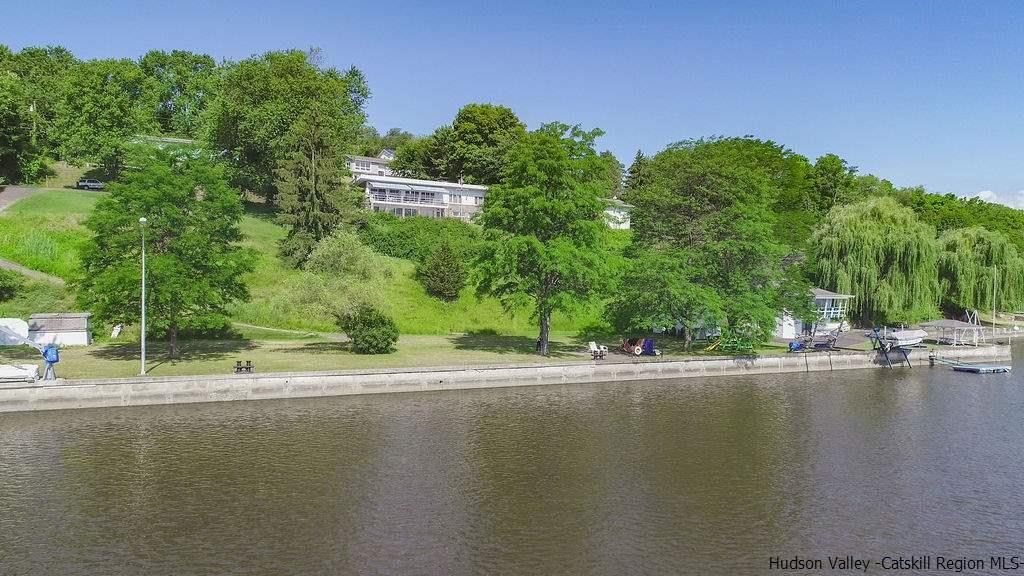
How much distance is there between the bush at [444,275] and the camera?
5947 cm

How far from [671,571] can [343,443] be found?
14761 mm

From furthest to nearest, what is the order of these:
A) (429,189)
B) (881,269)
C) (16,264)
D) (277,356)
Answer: (429,189), (881,269), (16,264), (277,356)

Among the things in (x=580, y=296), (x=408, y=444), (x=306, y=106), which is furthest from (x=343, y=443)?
(x=306, y=106)

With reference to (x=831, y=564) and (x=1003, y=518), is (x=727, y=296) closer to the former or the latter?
(x=1003, y=518)

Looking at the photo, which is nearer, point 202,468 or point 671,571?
point 671,571

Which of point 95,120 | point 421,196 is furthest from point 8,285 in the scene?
point 421,196

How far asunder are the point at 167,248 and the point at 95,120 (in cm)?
5043

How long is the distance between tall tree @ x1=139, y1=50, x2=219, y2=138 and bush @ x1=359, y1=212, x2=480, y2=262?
47.3 meters

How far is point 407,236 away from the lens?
6850 centimetres

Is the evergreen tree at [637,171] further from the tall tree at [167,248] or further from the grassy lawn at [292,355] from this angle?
the tall tree at [167,248]

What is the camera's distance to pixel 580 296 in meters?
44.8

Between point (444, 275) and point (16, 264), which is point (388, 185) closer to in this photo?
point (444, 275)

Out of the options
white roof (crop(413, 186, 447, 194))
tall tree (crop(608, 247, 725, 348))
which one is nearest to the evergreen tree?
white roof (crop(413, 186, 447, 194))

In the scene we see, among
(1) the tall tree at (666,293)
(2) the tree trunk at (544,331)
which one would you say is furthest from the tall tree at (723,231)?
(2) the tree trunk at (544,331)
